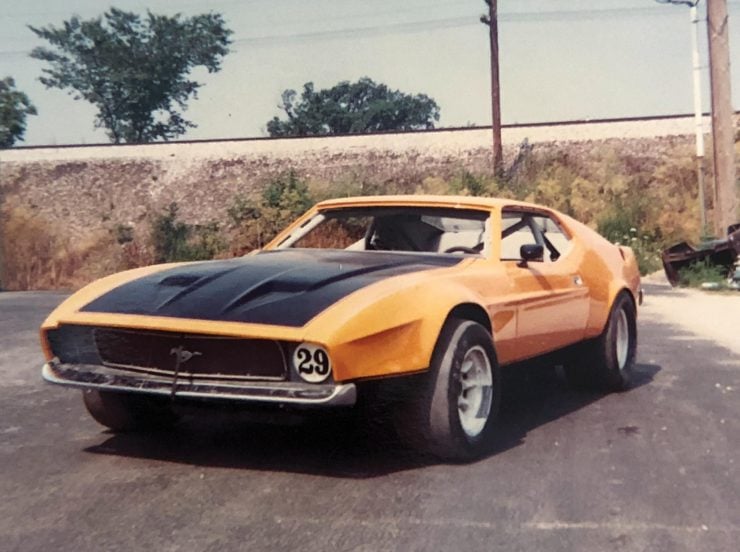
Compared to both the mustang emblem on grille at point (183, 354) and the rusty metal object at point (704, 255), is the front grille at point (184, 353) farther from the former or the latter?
the rusty metal object at point (704, 255)

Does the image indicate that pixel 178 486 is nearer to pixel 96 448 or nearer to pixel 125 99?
pixel 96 448

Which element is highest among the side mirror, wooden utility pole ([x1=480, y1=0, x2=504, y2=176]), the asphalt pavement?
wooden utility pole ([x1=480, y1=0, x2=504, y2=176])

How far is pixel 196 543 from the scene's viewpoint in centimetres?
358

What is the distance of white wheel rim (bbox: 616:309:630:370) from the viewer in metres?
7.02

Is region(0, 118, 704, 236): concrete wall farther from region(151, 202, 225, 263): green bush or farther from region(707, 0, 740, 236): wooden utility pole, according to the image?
region(707, 0, 740, 236): wooden utility pole

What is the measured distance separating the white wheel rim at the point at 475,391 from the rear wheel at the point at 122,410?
5.08ft

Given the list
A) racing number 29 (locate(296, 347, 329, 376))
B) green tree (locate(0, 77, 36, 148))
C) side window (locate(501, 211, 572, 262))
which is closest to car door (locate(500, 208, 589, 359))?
side window (locate(501, 211, 572, 262))

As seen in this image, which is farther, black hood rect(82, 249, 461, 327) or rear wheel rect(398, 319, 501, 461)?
rear wheel rect(398, 319, 501, 461)

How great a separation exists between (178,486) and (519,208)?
304 centimetres

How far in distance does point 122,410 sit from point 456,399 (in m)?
1.83

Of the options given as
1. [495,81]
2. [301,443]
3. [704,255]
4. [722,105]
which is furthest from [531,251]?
[495,81]

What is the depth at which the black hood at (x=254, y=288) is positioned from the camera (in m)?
4.50

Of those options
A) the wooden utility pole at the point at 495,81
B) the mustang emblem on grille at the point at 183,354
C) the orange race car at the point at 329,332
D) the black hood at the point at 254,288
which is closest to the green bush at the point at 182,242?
the wooden utility pole at the point at 495,81

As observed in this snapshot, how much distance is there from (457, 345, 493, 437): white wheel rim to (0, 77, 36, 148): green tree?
4423cm
